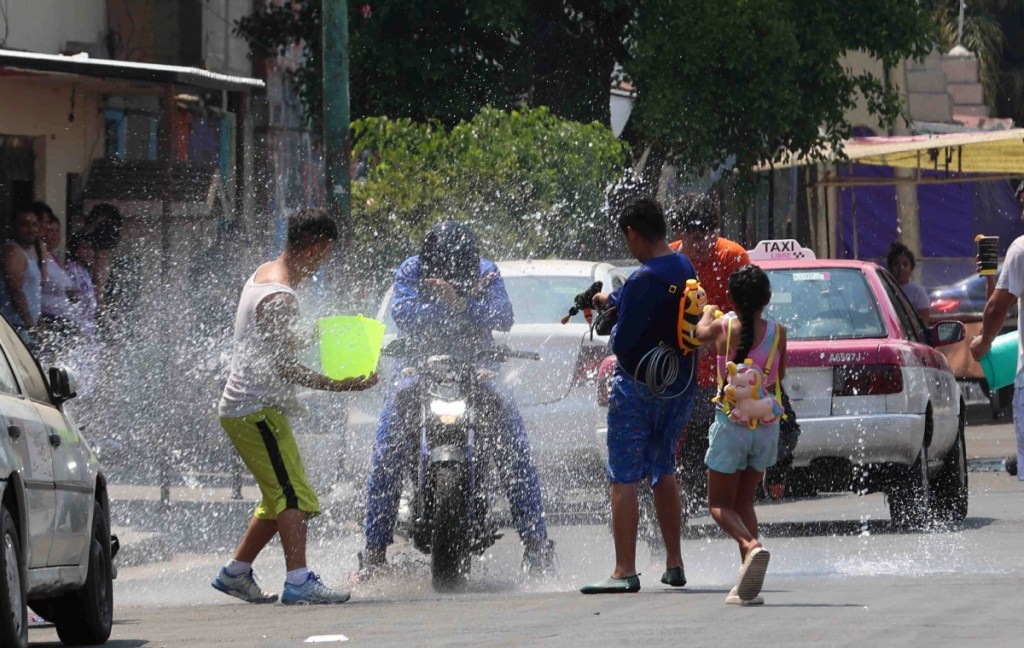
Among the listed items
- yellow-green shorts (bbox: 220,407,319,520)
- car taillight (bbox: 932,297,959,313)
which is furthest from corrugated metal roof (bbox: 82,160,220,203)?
car taillight (bbox: 932,297,959,313)

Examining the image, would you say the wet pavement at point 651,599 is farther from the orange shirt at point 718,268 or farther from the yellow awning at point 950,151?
the yellow awning at point 950,151

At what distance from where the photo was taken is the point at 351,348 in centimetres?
970

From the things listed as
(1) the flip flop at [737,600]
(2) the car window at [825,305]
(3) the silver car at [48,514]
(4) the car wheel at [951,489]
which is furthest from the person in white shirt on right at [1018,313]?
(3) the silver car at [48,514]

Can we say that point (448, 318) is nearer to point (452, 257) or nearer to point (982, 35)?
point (452, 257)

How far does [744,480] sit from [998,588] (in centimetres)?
118

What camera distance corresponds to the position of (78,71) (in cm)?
1460

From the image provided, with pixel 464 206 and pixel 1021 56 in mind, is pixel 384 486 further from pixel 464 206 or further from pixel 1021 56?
pixel 1021 56

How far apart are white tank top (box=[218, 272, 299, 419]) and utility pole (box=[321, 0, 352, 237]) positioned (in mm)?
6053

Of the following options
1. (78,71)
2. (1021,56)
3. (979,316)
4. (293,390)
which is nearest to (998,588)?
(293,390)

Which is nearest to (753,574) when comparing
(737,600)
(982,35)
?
(737,600)

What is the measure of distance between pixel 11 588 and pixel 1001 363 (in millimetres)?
6760

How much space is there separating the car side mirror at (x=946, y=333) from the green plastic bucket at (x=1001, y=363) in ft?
0.77

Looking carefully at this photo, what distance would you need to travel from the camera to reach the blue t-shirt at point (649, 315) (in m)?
9.23

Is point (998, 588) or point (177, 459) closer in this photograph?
point (998, 588)
